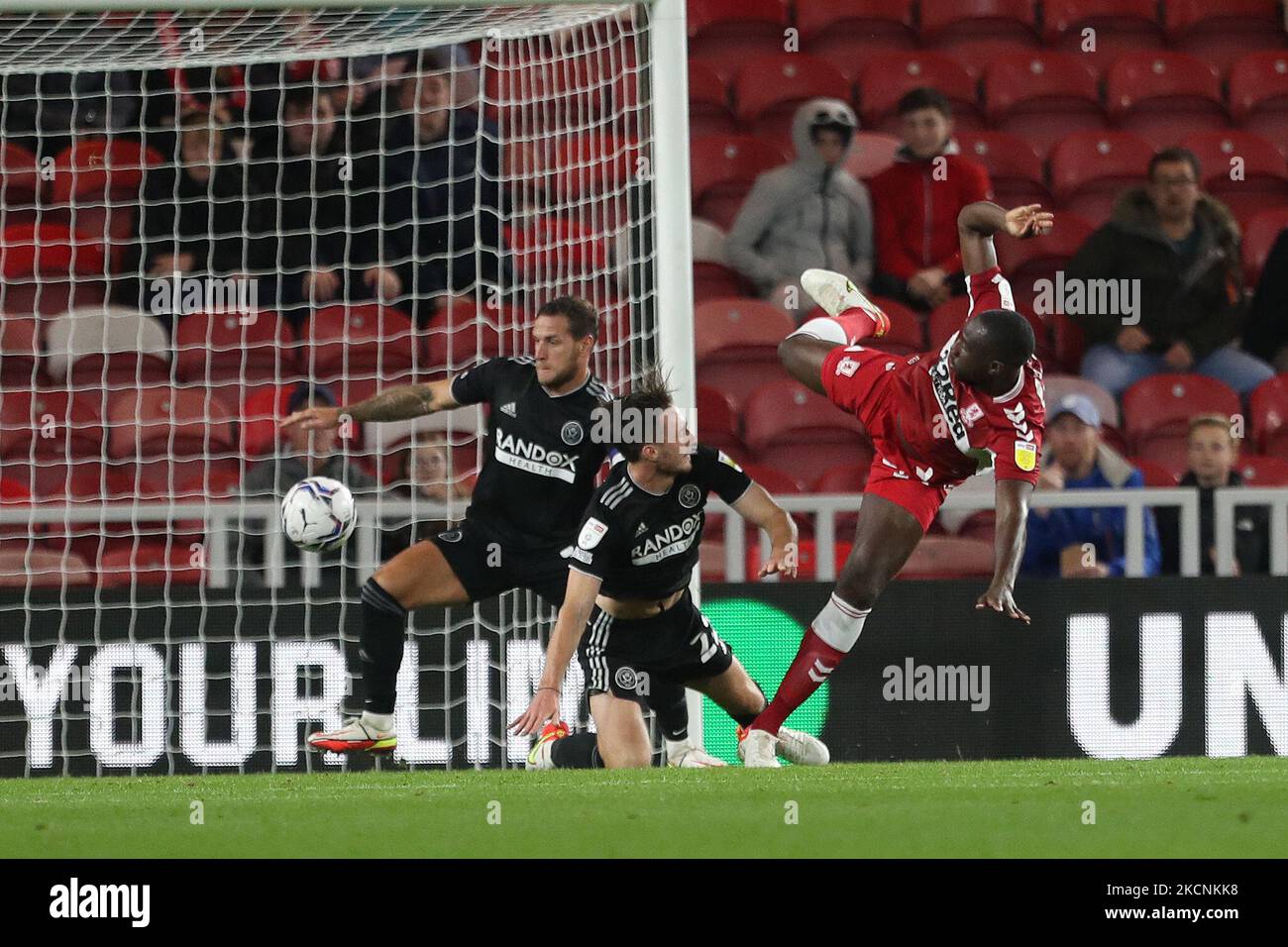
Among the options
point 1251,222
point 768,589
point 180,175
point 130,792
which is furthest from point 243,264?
point 1251,222

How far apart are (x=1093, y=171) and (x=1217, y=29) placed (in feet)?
5.38

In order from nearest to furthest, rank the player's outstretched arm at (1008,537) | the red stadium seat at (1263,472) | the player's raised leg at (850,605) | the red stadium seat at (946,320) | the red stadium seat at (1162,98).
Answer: the player's outstretched arm at (1008,537) < the player's raised leg at (850,605) < the red stadium seat at (1263,472) < the red stadium seat at (946,320) < the red stadium seat at (1162,98)

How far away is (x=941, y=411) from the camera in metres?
6.53

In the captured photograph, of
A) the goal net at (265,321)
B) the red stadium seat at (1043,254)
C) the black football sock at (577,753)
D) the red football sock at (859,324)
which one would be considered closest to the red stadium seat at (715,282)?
the goal net at (265,321)

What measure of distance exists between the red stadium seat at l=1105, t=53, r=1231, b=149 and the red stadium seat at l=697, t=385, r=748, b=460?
128 inches

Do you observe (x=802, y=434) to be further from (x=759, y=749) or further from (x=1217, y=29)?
(x=1217, y=29)

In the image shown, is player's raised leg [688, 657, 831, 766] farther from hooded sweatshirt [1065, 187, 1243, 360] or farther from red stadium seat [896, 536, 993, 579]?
hooded sweatshirt [1065, 187, 1243, 360]

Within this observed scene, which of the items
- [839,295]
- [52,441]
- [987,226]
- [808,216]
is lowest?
[52,441]

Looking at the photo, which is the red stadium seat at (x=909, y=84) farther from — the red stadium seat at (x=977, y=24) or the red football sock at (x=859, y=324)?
the red football sock at (x=859, y=324)

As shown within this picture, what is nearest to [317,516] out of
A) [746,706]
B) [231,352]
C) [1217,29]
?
[746,706]

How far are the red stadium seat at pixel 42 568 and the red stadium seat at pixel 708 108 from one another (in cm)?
416

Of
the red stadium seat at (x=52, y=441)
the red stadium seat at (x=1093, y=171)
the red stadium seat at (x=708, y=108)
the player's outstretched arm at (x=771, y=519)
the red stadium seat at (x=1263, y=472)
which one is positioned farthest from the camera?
the red stadium seat at (x=708, y=108)

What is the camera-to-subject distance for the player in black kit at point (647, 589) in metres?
6.66

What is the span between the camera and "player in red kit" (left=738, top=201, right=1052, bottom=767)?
20.7 ft
